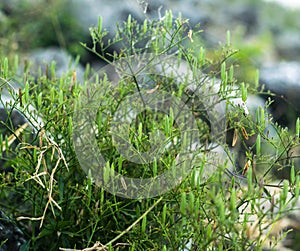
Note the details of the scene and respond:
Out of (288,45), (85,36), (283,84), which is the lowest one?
(85,36)

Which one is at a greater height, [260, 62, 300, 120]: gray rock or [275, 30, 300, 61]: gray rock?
[275, 30, 300, 61]: gray rock

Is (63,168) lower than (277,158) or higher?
lower

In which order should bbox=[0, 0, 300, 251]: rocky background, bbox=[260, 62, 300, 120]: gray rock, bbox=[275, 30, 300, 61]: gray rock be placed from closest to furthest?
bbox=[260, 62, 300, 120]: gray rock, bbox=[0, 0, 300, 251]: rocky background, bbox=[275, 30, 300, 61]: gray rock

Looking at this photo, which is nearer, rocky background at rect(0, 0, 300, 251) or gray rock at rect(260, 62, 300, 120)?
gray rock at rect(260, 62, 300, 120)

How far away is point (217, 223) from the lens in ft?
3.09

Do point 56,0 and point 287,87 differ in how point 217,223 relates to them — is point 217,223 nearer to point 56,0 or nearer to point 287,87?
point 287,87

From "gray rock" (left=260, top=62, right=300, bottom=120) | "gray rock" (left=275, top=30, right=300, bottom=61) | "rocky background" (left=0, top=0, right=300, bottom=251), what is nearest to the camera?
"gray rock" (left=260, top=62, right=300, bottom=120)

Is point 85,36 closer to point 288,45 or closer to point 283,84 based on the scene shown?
point 283,84

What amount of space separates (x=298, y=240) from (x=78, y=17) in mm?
3170

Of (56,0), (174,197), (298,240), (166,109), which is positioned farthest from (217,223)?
(56,0)

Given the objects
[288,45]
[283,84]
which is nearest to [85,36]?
[283,84]

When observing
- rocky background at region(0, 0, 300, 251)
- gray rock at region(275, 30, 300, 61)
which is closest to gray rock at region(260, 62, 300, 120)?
rocky background at region(0, 0, 300, 251)

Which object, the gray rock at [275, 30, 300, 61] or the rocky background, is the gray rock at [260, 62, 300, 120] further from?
the gray rock at [275, 30, 300, 61]

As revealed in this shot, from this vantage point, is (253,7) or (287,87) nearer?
(287,87)
